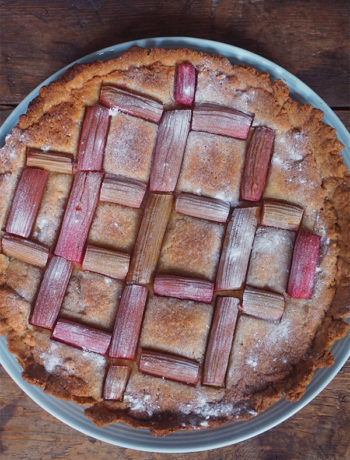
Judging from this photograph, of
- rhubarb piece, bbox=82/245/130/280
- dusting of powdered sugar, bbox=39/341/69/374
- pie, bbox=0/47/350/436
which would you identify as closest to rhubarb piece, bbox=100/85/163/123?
pie, bbox=0/47/350/436

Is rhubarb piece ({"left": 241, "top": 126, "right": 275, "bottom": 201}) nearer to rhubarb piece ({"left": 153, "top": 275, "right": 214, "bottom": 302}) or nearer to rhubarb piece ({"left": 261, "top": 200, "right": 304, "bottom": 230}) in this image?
rhubarb piece ({"left": 261, "top": 200, "right": 304, "bottom": 230})

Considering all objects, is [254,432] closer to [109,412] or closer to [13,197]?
[109,412]

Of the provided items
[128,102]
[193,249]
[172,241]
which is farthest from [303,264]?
[128,102]

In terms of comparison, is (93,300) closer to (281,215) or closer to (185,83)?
(281,215)

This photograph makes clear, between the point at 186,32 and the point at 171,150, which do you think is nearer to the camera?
the point at 171,150

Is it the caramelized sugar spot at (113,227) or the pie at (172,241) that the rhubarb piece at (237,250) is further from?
the caramelized sugar spot at (113,227)

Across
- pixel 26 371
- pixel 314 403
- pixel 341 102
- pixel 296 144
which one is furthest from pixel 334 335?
pixel 26 371
